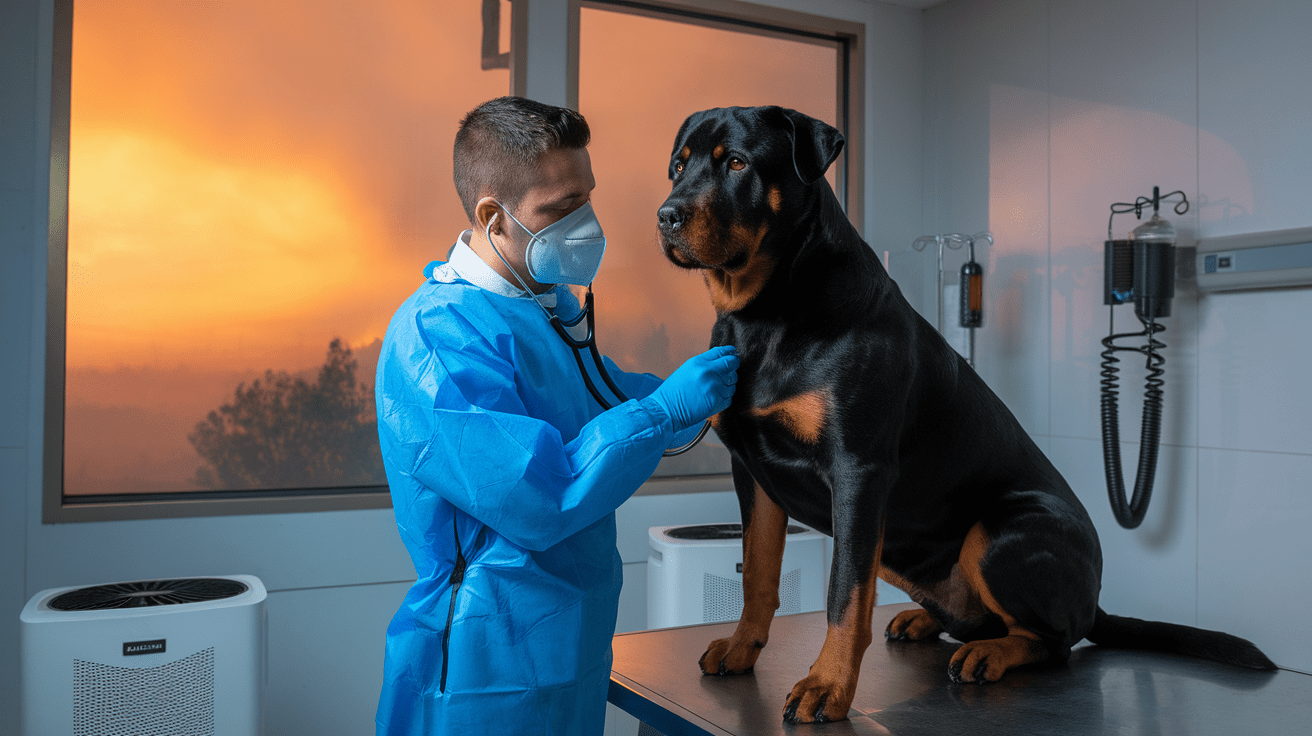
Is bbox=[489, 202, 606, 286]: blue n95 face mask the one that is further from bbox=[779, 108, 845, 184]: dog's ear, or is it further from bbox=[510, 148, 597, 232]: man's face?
bbox=[779, 108, 845, 184]: dog's ear

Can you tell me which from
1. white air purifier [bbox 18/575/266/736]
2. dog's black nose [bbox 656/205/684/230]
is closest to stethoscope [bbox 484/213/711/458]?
dog's black nose [bbox 656/205/684/230]

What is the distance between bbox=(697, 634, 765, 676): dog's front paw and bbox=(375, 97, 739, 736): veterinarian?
161 millimetres

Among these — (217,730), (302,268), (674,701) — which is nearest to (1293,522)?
(674,701)

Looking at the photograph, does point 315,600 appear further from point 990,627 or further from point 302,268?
point 990,627

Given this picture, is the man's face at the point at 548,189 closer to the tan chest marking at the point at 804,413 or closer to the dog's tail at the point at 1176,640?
the tan chest marking at the point at 804,413

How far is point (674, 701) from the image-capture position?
1257 mm

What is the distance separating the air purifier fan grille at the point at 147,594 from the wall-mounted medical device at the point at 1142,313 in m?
2.37

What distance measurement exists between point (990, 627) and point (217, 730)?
1.64 metres

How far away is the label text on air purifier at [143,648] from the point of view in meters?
1.90

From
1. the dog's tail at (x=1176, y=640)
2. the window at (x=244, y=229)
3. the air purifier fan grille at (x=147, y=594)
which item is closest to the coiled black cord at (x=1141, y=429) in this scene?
the dog's tail at (x=1176, y=640)

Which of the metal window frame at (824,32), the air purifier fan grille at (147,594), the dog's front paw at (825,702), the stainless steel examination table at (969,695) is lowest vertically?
the air purifier fan grille at (147,594)

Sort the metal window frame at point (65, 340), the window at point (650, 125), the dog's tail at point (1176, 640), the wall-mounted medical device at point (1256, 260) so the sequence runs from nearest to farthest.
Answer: the dog's tail at point (1176, 640) < the wall-mounted medical device at point (1256, 260) < the metal window frame at point (65, 340) < the window at point (650, 125)

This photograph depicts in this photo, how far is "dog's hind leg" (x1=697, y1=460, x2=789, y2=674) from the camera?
4.34 feet

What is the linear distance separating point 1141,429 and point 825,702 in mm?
1950
